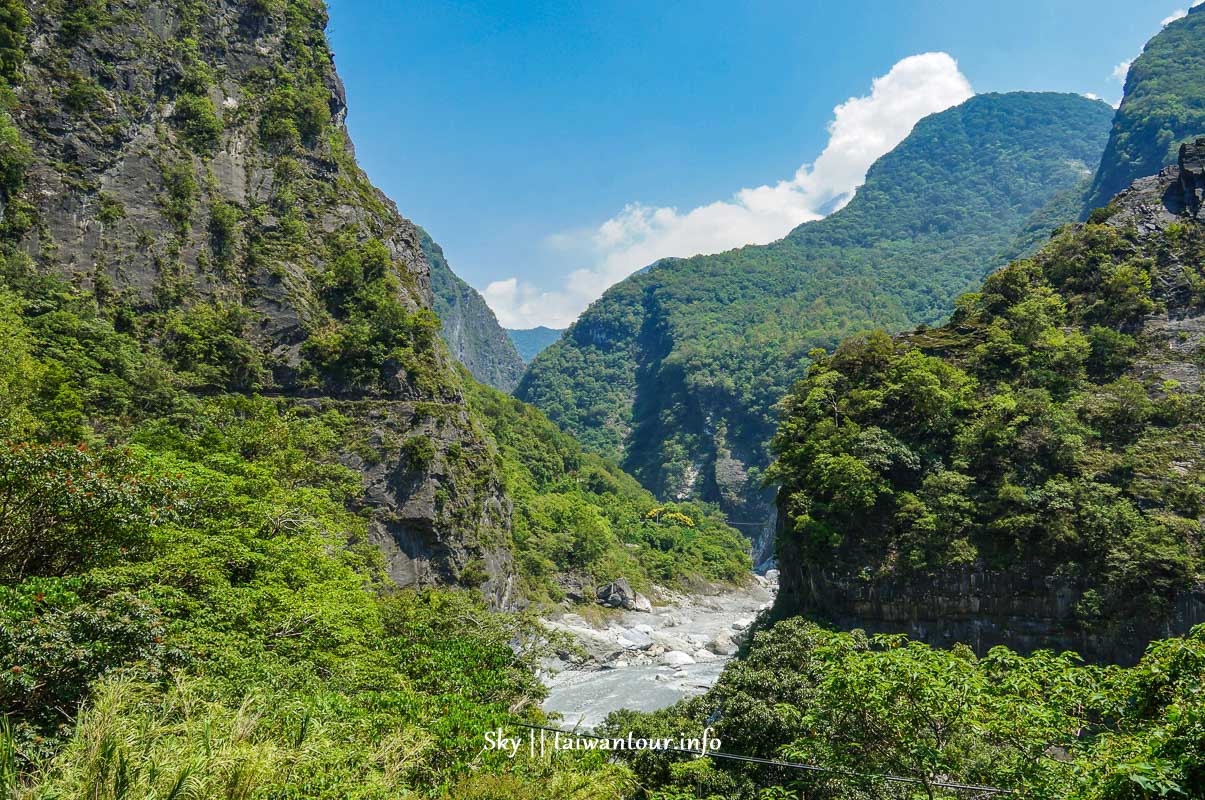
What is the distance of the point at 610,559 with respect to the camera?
6316 cm

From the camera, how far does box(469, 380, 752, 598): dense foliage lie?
194ft

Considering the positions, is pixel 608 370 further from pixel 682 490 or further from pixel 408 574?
pixel 408 574

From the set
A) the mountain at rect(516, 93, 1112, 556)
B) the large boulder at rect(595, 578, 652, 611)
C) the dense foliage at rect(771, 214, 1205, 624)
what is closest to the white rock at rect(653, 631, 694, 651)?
the large boulder at rect(595, 578, 652, 611)

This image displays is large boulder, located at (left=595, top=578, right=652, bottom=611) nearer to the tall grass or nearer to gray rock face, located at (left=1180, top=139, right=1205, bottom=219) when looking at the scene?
the tall grass

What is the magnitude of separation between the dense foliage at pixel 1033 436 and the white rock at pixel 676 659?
13.7m

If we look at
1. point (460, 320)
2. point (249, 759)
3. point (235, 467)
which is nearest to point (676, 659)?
point (235, 467)

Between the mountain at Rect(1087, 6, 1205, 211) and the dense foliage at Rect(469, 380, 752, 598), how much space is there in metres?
73.9

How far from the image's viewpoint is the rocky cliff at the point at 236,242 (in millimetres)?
36094

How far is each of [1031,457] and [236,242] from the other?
154 ft

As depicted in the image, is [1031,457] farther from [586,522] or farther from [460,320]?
[460,320]

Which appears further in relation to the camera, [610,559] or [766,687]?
[610,559]

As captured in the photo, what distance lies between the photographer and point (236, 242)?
42344 millimetres

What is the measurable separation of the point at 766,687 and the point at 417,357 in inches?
1332

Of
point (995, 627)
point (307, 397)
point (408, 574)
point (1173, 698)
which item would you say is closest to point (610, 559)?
point (408, 574)
